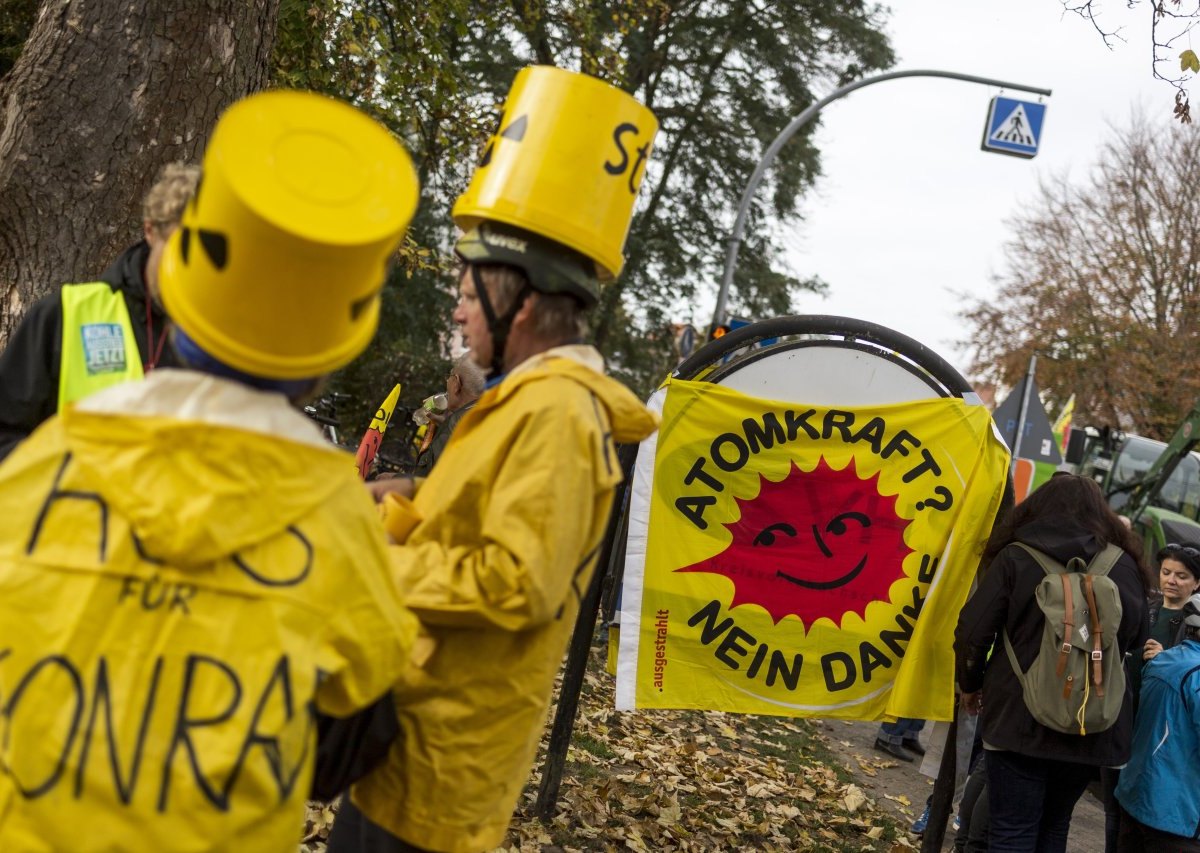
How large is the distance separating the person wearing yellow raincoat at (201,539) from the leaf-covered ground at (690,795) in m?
2.98

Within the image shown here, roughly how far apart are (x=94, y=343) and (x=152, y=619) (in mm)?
1318

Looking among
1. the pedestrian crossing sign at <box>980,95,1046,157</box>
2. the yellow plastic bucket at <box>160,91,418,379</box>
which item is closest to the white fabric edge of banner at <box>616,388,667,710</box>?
the yellow plastic bucket at <box>160,91,418,379</box>

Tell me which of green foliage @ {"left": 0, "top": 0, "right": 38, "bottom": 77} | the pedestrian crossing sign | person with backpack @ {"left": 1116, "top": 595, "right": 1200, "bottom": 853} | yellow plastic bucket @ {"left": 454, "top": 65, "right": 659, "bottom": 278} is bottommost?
person with backpack @ {"left": 1116, "top": 595, "right": 1200, "bottom": 853}

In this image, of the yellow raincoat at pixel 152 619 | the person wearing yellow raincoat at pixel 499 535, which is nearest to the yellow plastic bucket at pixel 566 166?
the person wearing yellow raincoat at pixel 499 535

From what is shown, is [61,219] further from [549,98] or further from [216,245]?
[216,245]

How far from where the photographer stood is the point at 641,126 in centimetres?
268

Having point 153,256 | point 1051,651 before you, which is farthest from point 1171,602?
point 153,256

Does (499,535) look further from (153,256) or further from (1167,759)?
(1167,759)

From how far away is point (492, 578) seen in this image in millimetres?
2123

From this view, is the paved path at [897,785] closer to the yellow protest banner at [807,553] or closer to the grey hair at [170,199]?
the yellow protest banner at [807,553]

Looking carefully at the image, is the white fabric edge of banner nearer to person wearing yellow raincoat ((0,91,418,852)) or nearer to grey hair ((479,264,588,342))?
grey hair ((479,264,588,342))

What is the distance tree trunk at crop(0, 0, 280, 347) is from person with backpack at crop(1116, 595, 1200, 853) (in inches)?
166

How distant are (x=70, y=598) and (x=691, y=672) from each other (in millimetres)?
3441

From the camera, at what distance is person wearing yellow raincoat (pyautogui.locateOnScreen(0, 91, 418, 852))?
1.55 metres
